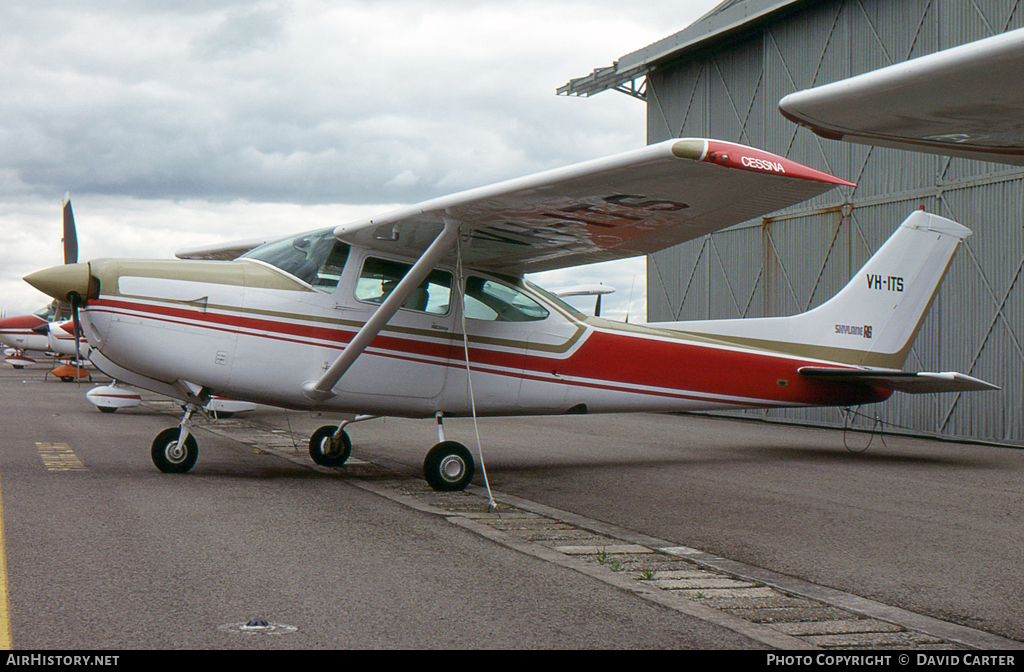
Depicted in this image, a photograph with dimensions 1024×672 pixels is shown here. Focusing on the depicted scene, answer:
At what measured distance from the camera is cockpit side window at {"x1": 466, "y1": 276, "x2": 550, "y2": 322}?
27.5 feet

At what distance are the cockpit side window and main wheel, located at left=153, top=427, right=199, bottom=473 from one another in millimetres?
2944

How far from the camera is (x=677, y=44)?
1878cm

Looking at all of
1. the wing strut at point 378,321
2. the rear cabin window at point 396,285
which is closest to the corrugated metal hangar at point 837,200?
the rear cabin window at point 396,285

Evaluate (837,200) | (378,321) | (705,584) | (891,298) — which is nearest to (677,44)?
(837,200)

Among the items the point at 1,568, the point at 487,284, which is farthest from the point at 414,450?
the point at 1,568

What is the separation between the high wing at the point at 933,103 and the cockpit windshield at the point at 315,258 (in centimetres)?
583

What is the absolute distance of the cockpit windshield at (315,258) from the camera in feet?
25.3

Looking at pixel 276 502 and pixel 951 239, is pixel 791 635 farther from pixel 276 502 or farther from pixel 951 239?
pixel 951 239

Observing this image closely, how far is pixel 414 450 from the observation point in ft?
36.0

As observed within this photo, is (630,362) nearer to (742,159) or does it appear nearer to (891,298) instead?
(891,298)

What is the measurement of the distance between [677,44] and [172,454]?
14.9 metres

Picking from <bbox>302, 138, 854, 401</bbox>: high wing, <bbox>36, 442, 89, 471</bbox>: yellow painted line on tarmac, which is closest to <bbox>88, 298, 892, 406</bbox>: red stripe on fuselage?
<bbox>302, 138, 854, 401</bbox>: high wing

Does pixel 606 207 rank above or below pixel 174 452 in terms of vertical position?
above

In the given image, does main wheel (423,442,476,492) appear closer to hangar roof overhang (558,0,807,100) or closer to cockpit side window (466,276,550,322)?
cockpit side window (466,276,550,322)
